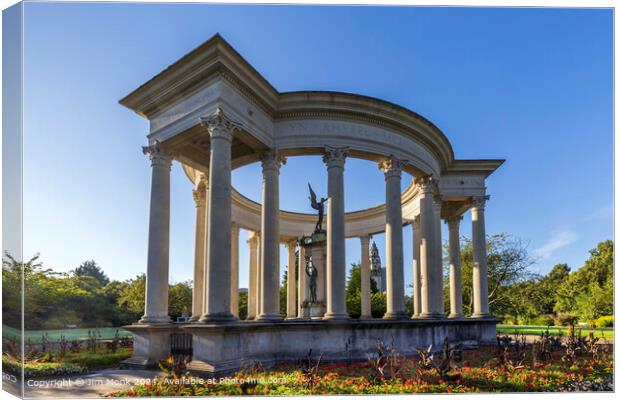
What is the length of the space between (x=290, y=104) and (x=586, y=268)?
65.7 meters

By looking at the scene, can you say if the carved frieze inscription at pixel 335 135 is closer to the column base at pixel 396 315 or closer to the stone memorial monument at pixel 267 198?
the stone memorial monument at pixel 267 198

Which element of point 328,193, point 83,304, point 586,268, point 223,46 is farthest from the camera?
point 83,304

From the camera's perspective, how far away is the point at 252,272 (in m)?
63.9

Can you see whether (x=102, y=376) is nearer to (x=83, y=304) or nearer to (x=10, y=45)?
(x=10, y=45)

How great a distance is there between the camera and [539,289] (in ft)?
302

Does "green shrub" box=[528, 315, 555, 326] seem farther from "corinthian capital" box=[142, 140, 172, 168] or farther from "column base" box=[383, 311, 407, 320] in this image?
"corinthian capital" box=[142, 140, 172, 168]

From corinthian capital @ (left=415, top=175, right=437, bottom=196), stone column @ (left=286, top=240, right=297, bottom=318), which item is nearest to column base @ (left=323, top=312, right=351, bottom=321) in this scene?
corinthian capital @ (left=415, top=175, right=437, bottom=196)

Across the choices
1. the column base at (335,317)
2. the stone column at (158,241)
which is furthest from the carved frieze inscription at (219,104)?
the column base at (335,317)

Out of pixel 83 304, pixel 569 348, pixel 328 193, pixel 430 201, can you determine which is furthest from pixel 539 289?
pixel 83 304

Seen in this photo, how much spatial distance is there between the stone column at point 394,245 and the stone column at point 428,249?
5974 millimetres

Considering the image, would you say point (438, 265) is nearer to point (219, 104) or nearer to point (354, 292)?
point (219, 104)

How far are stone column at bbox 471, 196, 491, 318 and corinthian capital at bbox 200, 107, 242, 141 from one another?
34481 mm

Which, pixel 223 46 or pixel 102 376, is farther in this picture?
pixel 223 46

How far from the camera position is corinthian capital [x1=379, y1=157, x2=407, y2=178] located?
4156 centimetres
